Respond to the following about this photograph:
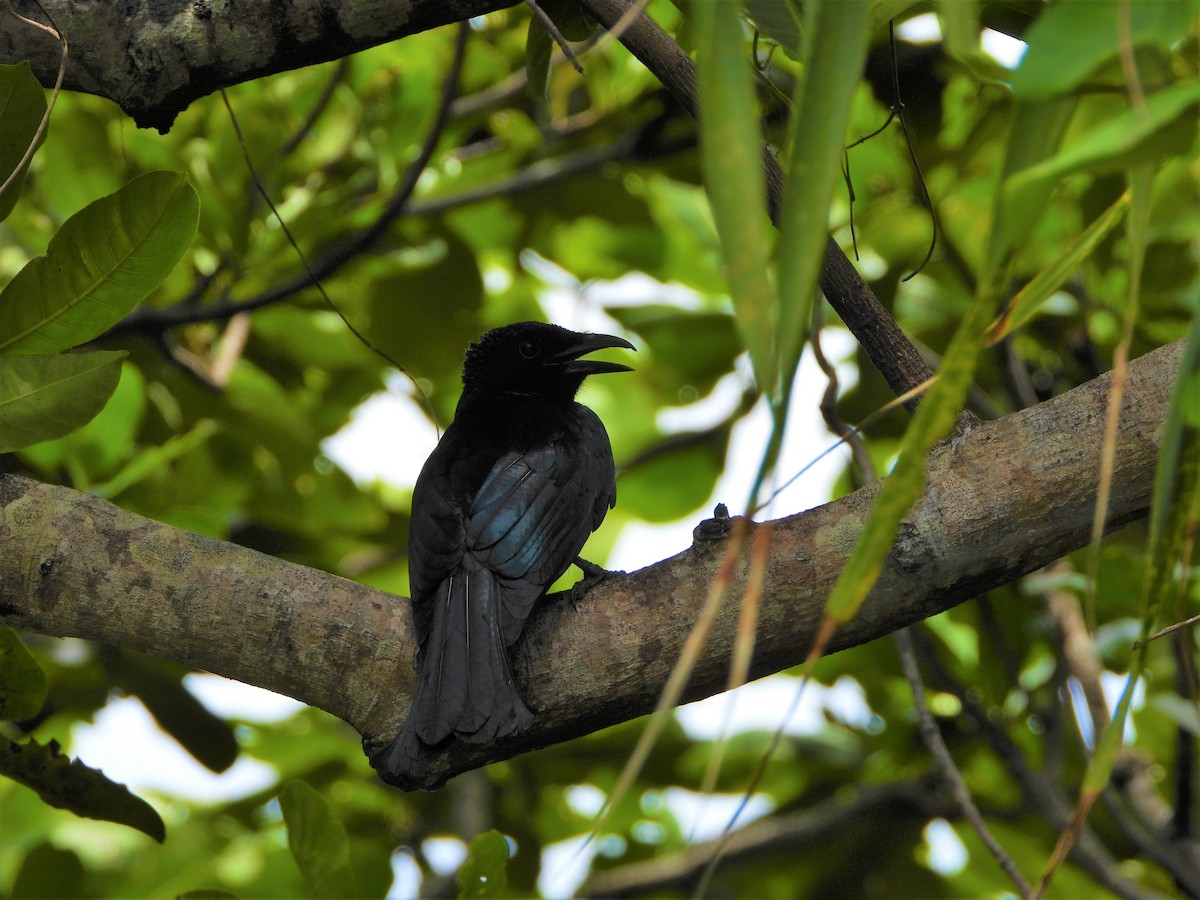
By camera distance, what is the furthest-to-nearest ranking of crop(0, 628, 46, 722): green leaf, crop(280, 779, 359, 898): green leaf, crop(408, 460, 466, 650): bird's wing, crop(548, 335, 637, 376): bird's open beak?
crop(548, 335, 637, 376): bird's open beak → crop(408, 460, 466, 650): bird's wing → crop(280, 779, 359, 898): green leaf → crop(0, 628, 46, 722): green leaf

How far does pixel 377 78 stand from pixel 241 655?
8.70ft

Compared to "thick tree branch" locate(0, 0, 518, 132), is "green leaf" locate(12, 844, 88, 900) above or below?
below

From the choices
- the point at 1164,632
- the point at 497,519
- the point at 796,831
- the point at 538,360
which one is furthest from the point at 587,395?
the point at 1164,632

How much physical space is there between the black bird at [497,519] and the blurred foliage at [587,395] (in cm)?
59

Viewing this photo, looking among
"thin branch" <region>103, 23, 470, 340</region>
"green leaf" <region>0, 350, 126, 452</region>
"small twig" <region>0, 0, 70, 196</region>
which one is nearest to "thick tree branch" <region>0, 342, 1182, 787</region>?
"green leaf" <region>0, 350, 126, 452</region>

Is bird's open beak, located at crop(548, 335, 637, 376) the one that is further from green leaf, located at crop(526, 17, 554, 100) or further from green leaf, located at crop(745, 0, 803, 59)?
green leaf, located at crop(745, 0, 803, 59)

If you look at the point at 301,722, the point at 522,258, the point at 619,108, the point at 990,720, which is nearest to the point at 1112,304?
the point at 990,720

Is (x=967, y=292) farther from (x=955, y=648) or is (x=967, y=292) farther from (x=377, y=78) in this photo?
(x=377, y=78)

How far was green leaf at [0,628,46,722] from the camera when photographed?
2.40m

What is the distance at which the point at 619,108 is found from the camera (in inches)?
183

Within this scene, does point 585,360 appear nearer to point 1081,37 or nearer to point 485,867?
point 485,867

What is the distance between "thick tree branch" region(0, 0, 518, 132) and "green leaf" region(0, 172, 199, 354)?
0.93 ft

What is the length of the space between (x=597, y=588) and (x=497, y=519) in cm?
76

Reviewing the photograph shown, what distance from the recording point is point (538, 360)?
169 inches
